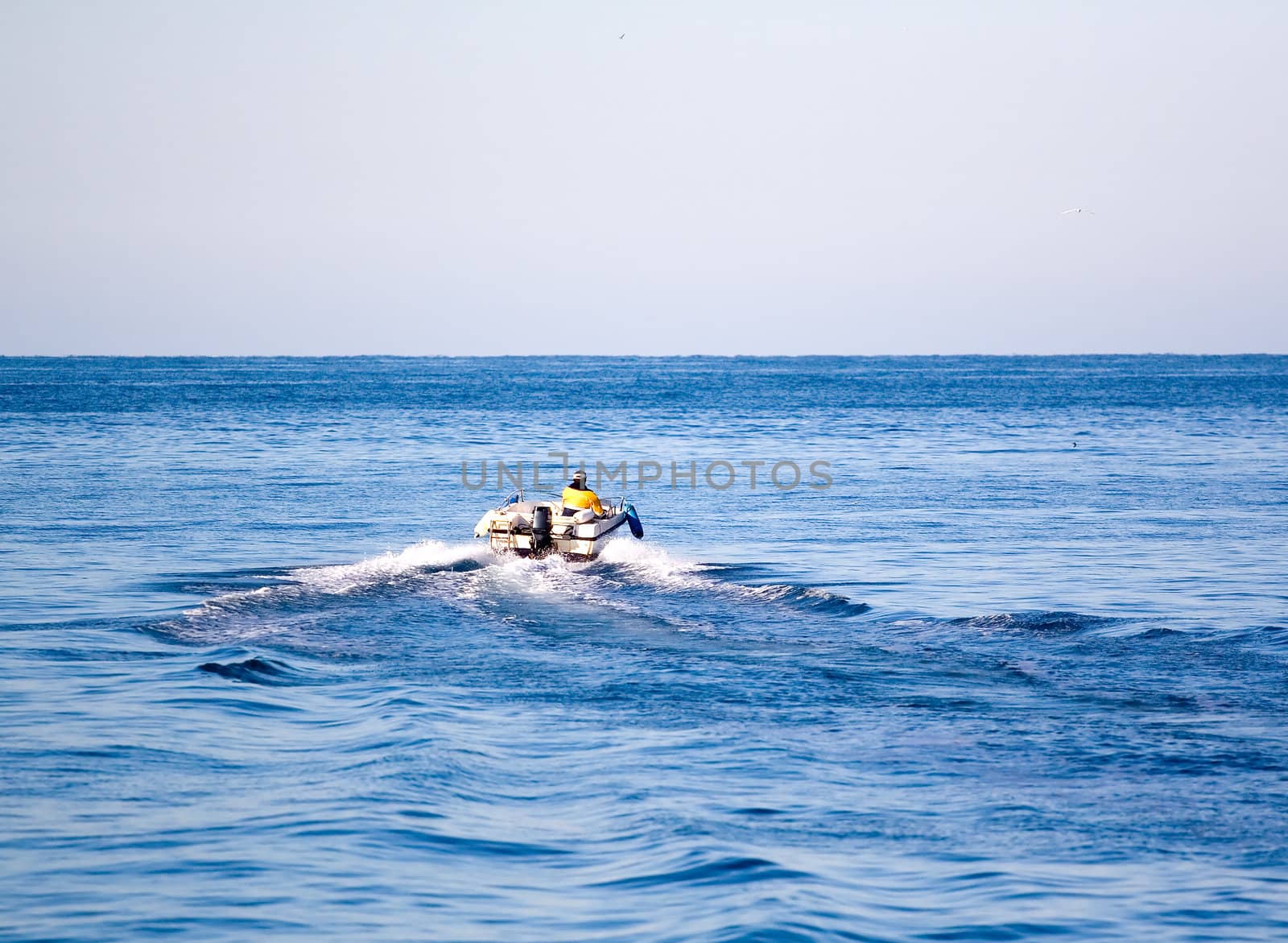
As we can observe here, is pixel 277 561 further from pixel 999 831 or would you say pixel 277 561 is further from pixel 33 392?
pixel 33 392

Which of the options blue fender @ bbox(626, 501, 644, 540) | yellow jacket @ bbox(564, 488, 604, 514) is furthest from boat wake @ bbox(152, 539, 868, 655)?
blue fender @ bbox(626, 501, 644, 540)

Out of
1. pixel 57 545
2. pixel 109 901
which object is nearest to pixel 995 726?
pixel 109 901

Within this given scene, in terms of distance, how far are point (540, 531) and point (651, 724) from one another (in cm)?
1043

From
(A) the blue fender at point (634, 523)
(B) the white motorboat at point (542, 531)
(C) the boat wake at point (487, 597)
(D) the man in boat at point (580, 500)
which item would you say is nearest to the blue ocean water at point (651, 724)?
(C) the boat wake at point (487, 597)

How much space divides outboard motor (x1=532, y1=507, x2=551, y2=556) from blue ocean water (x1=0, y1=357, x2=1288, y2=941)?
371 millimetres

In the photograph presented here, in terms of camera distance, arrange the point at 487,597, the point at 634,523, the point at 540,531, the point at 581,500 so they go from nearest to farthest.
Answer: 1. the point at 487,597
2. the point at 540,531
3. the point at 581,500
4. the point at 634,523

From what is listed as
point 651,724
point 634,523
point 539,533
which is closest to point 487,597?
point 539,533

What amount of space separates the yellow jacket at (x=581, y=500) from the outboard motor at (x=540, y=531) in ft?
3.62

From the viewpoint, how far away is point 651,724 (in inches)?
522

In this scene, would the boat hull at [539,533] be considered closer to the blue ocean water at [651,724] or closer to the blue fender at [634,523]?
the blue ocean water at [651,724]

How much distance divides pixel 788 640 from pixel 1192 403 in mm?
79636

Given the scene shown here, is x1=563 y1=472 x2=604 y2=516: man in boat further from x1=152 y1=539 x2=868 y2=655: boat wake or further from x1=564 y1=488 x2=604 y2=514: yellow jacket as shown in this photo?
x1=152 y1=539 x2=868 y2=655: boat wake

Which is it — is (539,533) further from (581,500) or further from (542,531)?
(581,500)

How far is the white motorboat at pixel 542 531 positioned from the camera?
76.7 ft
